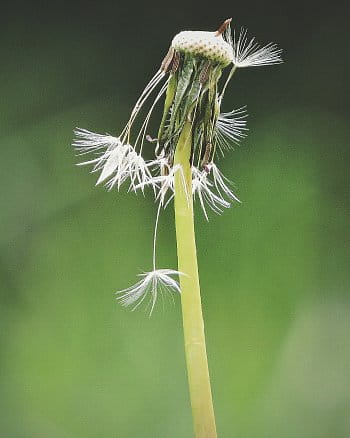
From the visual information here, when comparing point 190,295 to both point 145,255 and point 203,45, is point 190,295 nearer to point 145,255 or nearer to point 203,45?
point 203,45

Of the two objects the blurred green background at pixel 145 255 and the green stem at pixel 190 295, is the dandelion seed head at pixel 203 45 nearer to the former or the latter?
the green stem at pixel 190 295

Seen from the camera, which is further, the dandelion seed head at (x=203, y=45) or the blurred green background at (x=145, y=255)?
the blurred green background at (x=145, y=255)

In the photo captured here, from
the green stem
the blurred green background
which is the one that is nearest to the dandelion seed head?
the green stem

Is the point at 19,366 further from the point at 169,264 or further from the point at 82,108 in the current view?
the point at 82,108

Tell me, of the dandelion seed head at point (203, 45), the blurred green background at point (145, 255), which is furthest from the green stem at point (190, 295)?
the blurred green background at point (145, 255)

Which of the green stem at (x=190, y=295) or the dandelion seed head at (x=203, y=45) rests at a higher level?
the dandelion seed head at (x=203, y=45)

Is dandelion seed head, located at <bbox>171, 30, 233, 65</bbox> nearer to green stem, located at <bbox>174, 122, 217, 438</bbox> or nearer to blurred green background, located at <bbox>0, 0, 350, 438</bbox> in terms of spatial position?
green stem, located at <bbox>174, 122, 217, 438</bbox>
